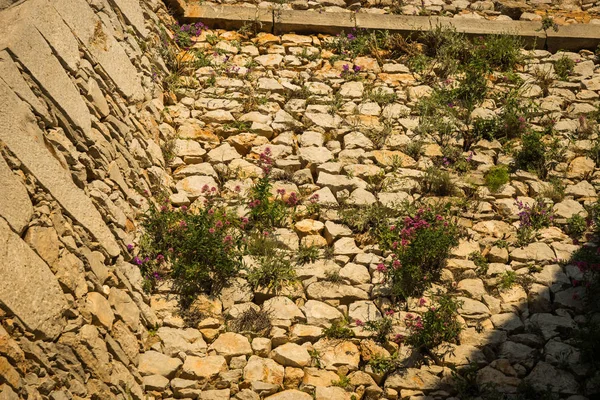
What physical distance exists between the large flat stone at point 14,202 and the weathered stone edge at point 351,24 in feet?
14.5

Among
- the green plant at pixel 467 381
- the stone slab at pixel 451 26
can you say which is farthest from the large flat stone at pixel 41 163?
the stone slab at pixel 451 26

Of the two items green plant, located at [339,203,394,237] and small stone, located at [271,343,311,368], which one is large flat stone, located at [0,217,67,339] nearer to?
small stone, located at [271,343,311,368]

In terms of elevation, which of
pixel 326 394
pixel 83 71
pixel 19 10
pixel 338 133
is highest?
pixel 19 10

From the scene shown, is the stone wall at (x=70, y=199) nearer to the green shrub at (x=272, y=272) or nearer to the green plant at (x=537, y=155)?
the green shrub at (x=272, y=272)

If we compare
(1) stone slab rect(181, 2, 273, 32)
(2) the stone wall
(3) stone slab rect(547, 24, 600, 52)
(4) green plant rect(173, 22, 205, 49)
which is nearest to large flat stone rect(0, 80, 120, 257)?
(2) the stone wall

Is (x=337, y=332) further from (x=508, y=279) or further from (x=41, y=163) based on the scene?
(x=41, y=163)

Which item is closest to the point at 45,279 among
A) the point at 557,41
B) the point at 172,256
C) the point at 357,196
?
the point at 172,256

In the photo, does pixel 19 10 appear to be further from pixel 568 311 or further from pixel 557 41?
pixel 557 41

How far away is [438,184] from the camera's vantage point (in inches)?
282

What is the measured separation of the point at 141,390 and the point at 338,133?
3242mm

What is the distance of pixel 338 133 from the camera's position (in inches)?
301

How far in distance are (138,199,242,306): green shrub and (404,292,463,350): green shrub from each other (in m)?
1.44

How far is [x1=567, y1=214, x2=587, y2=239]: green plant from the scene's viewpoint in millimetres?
6789

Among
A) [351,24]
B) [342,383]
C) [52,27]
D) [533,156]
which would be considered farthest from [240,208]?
[351,24]
